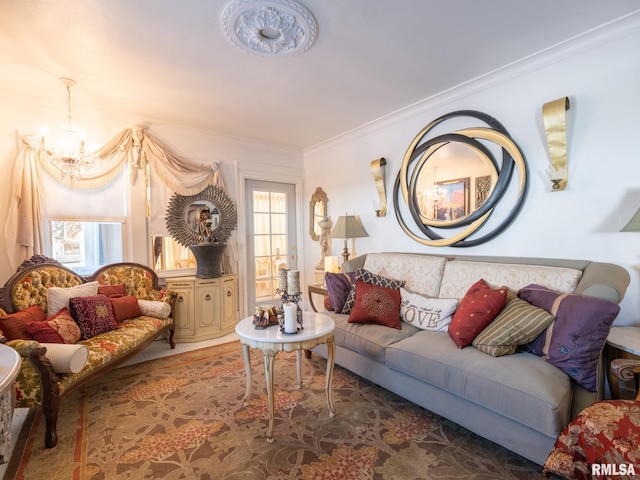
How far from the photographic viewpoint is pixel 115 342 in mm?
2400

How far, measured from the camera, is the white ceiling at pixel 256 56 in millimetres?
1837

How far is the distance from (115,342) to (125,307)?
1.82 feet

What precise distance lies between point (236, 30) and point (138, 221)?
97.7 inches

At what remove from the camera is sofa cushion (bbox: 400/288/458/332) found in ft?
7.83

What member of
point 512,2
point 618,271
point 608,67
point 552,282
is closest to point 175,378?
point 552,282

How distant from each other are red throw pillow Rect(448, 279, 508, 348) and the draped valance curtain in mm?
3265

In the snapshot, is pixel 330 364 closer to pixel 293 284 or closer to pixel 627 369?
pixel 293 284

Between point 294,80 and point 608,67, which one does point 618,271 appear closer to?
point 608,67

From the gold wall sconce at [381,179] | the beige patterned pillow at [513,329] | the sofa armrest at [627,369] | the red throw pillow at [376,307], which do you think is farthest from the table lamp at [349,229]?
the sofa armrest at [627,369]

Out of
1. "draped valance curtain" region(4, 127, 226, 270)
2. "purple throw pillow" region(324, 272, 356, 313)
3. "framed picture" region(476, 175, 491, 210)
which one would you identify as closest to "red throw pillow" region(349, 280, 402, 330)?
"purple throw pillow" region(324, 272, 356, 313)

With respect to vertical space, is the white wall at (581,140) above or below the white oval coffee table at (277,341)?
above

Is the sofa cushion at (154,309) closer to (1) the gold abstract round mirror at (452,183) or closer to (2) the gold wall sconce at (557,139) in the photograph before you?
(1) the gold abstract round mirror at (452,183)

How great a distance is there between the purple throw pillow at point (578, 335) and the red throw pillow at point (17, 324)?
10.8 feet

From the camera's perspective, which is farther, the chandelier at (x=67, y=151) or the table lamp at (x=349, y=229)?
the table lamp at (x=349, y=229)
